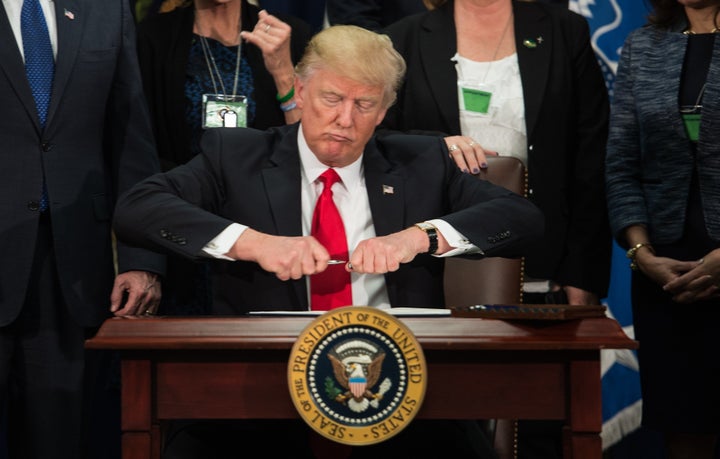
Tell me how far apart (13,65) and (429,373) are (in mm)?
1324

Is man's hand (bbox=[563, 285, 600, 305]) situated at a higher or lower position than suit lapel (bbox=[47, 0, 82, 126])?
lower

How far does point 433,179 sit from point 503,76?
25.1 inches

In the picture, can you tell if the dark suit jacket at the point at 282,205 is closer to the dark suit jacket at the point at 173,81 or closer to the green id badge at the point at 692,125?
the dark suit jacket at the point at 173,81

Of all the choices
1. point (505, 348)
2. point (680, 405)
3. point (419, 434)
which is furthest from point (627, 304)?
point (505, 348)

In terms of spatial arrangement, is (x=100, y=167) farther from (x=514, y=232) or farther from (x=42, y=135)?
(x=514, y=232)

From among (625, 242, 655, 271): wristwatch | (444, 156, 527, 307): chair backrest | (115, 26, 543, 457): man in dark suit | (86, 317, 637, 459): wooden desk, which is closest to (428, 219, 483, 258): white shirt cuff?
(115, 26, 543, 457): man in dark suit

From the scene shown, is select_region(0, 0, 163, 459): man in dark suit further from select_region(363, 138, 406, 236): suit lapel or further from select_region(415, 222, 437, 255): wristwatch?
select_region(415, 222, 437, 255): wristwatch

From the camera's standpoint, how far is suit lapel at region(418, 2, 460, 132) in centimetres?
326

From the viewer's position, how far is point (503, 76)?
3297 millimetres

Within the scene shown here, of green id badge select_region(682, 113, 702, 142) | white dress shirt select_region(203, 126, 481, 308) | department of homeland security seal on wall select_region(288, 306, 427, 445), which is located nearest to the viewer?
department of homeland security seal on wall select_region(288, 306, 427, 445)

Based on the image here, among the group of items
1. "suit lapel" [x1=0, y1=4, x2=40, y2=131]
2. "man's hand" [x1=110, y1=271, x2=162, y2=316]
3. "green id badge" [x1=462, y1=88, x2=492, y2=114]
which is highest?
"suit lapel" [x1=0, y1=4, x2=40, y2=131]

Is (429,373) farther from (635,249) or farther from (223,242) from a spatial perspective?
(635,249)

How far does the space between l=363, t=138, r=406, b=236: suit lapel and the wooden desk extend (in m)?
0.75

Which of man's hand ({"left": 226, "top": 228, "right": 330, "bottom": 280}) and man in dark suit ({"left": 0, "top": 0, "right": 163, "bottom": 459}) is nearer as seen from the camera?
man's hand ({"left": 226, "top": 228, "right": 330, "bottom": 280})
